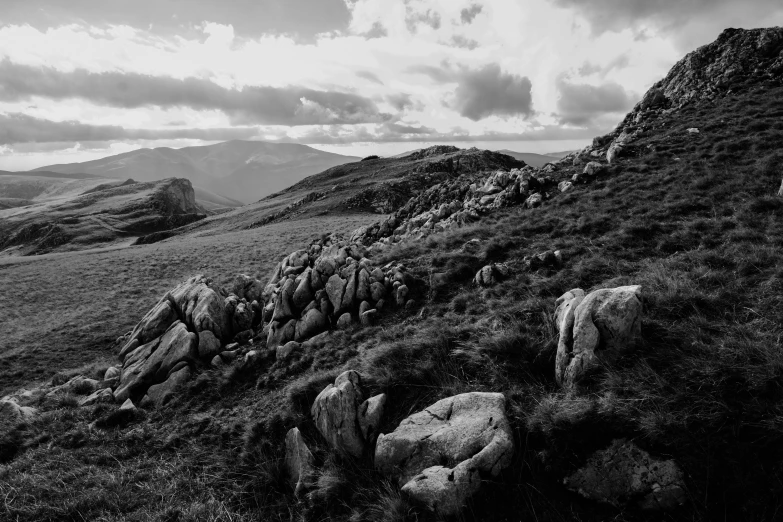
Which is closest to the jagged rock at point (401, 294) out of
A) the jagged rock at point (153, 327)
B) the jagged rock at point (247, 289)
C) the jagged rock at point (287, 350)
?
the jagged rock at point (287, 350)

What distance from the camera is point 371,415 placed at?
7969mm

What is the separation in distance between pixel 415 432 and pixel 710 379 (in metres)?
5.09

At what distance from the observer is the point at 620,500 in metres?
5.19

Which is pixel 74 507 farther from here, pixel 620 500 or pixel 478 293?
pixel 478 293

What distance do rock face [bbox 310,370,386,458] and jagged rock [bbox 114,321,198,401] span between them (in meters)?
7.55

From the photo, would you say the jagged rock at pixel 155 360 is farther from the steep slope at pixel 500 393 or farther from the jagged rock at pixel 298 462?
the jagged rock at pixel 298 462

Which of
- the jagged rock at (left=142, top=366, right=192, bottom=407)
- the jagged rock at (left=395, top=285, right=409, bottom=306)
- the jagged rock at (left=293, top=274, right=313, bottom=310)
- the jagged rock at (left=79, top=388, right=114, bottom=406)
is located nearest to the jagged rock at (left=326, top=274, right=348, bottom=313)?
the jagged rock at (left=293, top=274, right=313, bottom=310)

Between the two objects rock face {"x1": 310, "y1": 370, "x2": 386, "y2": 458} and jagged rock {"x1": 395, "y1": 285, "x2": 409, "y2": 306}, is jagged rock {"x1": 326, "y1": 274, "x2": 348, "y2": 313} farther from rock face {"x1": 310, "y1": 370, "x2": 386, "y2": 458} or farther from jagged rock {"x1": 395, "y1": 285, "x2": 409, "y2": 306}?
rock face {"x1": 310, "y1": 370, "x2": 386, "y2": 458}

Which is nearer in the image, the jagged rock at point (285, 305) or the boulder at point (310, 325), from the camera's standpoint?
the boulder at point (310, 325)

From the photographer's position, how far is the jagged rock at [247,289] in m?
18.8

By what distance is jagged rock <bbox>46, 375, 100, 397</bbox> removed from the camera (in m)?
13.6

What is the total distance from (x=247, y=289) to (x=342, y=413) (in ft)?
43.0

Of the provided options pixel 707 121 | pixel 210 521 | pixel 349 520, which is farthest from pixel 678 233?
pixel 707 121

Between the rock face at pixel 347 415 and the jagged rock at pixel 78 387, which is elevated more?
the rock face at pixel 347 415
